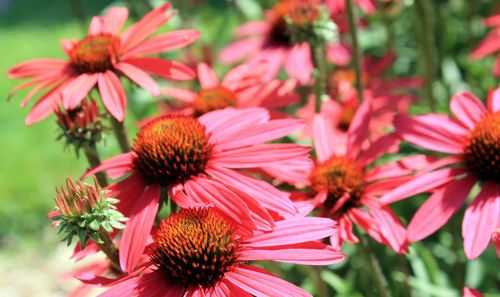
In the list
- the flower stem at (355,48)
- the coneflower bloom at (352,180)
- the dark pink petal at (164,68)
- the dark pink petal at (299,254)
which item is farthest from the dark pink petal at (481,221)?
the dark pink petal at (164,68)

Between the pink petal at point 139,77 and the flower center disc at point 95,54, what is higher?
the flower center disc at point 95,54

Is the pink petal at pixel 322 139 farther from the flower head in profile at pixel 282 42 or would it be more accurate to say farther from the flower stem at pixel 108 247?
the flower stem at pixel 108 247

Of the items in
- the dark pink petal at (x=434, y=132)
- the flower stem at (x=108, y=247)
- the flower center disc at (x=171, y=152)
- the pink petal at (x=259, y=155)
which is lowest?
the dark pink petal at (x=434, y=132)

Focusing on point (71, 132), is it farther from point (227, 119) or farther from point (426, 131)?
point (426, 131)

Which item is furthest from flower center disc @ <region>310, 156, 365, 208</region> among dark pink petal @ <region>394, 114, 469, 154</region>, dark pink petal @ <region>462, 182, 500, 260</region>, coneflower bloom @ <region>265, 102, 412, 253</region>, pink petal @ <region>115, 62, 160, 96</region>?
pink petal @ <region>115, 62, 160, 96</region>

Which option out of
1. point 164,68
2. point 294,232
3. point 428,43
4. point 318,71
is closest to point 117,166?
point 164,68

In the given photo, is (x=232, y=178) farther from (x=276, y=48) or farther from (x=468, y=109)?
(x=276, y=48)
